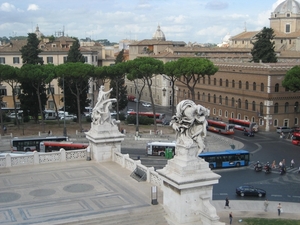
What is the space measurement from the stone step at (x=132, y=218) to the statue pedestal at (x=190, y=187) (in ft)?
2.34

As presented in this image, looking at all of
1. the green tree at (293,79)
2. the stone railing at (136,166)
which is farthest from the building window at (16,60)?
the stone railing at (136,166)

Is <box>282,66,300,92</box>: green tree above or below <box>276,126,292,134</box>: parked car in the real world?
above

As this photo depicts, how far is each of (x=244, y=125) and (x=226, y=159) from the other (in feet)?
65.9

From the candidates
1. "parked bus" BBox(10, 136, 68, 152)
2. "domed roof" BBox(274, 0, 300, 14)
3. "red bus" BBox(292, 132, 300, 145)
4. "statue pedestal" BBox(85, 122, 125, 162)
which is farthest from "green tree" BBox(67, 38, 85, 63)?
"domed roof" BBox(274, 0, 300, 14)

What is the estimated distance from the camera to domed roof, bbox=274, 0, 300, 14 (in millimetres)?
99688

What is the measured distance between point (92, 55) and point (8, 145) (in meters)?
41.6

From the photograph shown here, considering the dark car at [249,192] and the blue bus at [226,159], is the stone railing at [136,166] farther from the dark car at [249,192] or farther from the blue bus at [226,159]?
the blue bus at [226,159]

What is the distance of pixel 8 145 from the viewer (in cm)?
4400

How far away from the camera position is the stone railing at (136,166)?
55.3 ft

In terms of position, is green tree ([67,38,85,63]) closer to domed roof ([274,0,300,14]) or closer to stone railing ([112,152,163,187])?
stone railing ([112,152,163,187])

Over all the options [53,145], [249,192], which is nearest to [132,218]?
[249,192]

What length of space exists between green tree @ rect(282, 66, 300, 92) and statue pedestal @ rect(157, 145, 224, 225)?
41074 millimetres

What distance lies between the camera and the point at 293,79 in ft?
169

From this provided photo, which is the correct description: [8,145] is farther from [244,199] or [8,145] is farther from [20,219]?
[20,219]
